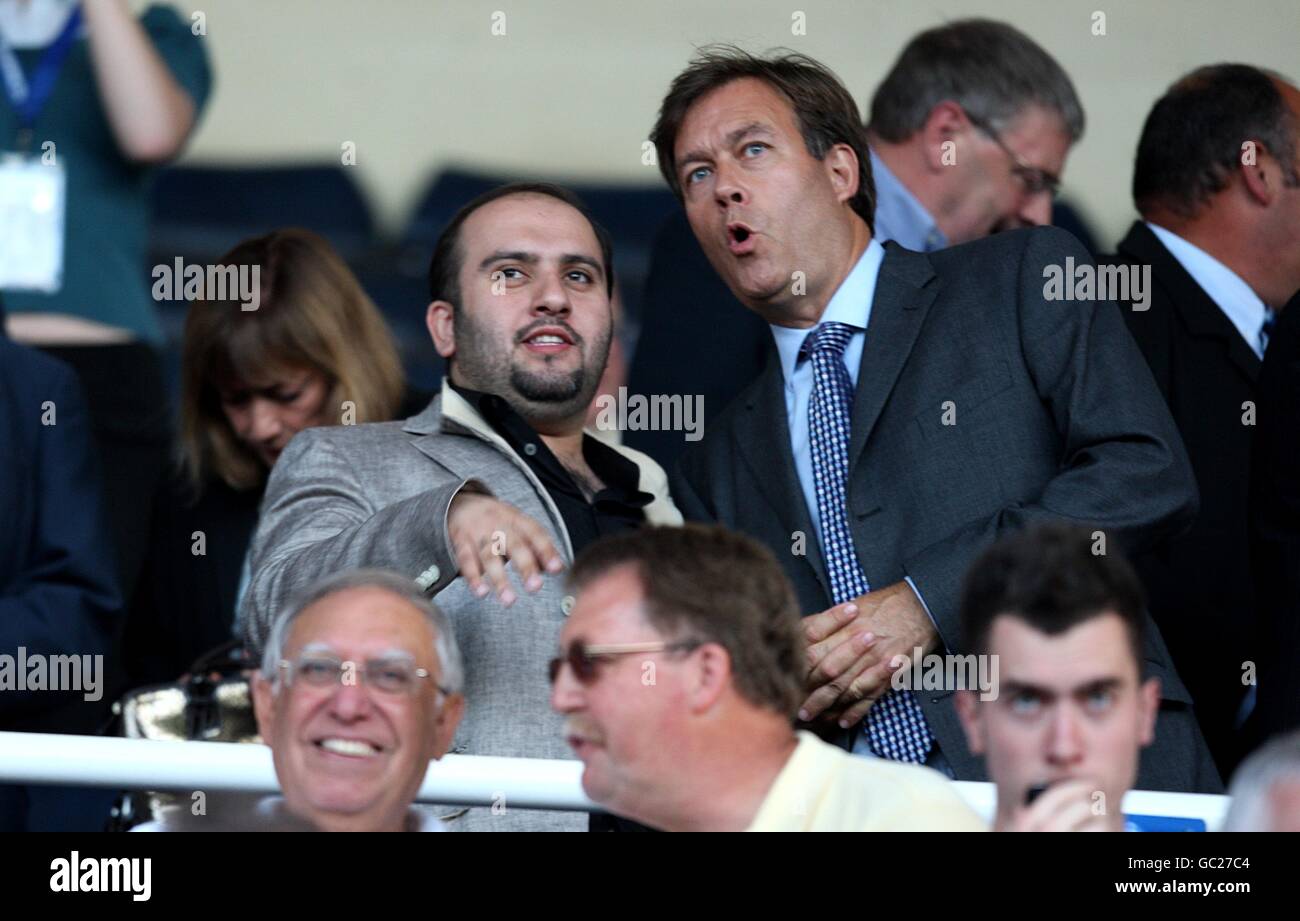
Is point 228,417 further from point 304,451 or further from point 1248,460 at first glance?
point 1248,460

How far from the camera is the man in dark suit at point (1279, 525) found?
3369mm

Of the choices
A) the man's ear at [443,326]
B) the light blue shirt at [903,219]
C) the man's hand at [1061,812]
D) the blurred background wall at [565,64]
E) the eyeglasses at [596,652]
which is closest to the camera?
the man's hand at [1061,812]

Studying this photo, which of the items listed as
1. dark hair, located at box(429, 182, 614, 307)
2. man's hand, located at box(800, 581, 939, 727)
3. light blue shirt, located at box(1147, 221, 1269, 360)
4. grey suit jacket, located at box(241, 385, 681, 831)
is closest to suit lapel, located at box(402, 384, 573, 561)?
grey suit jacket, located at box(241, 385, 681, 831)

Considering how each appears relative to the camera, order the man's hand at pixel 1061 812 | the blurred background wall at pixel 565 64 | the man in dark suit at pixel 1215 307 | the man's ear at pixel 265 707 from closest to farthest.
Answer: the man's hand at pixel 1061 812 < the man's ear at pixel 265 707 < the man in dark suit at pixel 1215 307 < the blurred background wall at pixel 565 64

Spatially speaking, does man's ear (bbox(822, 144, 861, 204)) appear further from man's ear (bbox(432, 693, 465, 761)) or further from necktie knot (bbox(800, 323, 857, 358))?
man's ear (bbox(432, 693, 465, 761))

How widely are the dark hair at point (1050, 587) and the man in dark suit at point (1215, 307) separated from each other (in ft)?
4.09

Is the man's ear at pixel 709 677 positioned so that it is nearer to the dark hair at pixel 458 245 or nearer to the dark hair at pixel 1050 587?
the dark hair at pixel 1050 587

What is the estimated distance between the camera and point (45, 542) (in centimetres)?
376

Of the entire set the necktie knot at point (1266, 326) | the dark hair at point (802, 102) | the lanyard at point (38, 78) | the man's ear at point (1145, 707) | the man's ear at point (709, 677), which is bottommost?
the man's ear at point (1145, 707)

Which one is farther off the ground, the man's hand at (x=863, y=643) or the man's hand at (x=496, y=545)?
the man's hand at (x=496, y=545)

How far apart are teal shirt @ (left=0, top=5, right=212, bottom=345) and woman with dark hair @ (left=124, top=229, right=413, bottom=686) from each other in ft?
2.05

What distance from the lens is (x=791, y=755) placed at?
2.47 metres

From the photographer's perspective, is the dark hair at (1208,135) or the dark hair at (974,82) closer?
the dark hair at (1208,135)

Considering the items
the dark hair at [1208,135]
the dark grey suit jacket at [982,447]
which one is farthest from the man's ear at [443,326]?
the dark hair at [1208,135]
